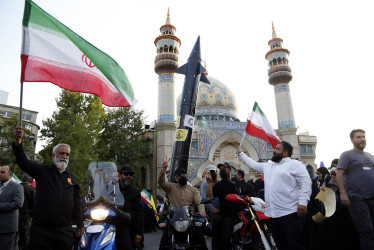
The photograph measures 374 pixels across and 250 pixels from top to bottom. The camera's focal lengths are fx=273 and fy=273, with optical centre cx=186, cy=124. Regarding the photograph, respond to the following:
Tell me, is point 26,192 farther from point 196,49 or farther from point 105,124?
point 105,124

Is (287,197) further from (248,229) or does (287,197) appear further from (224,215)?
(248,229)

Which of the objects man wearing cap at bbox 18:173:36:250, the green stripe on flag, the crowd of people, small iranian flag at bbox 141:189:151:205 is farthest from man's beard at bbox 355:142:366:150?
small iranian flag at bbox 141:189:151:205

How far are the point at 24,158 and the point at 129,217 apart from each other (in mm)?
1395

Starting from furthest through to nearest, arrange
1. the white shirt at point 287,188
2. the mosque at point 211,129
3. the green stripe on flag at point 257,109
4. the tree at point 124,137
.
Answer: the mosque at point 211,129, the tree at point 124,137, the green stripe on flag at point 257,109, the white shirt at point 287,188

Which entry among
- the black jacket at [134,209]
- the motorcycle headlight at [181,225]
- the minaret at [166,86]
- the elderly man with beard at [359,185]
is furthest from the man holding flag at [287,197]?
the minaret at [166,86]

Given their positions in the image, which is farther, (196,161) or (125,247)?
(196,161)

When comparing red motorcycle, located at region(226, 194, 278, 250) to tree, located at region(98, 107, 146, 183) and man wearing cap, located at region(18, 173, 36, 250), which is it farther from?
tree, located at region(98, 107, 146, 183)

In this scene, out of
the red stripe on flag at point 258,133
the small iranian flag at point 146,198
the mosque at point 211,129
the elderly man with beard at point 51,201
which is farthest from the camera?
the mosque at point 211,129

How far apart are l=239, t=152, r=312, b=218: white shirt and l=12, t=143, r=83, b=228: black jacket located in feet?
8.06

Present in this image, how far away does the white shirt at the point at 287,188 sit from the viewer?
335 centimetres

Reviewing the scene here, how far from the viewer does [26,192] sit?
5230 mm

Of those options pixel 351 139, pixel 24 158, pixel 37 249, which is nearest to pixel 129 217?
pixel 37 249

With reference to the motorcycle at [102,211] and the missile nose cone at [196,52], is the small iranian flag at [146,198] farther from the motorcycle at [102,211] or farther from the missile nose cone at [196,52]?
the missile nose cone at [196,52]

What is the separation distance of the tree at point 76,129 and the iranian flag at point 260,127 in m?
Answer: 11.5
